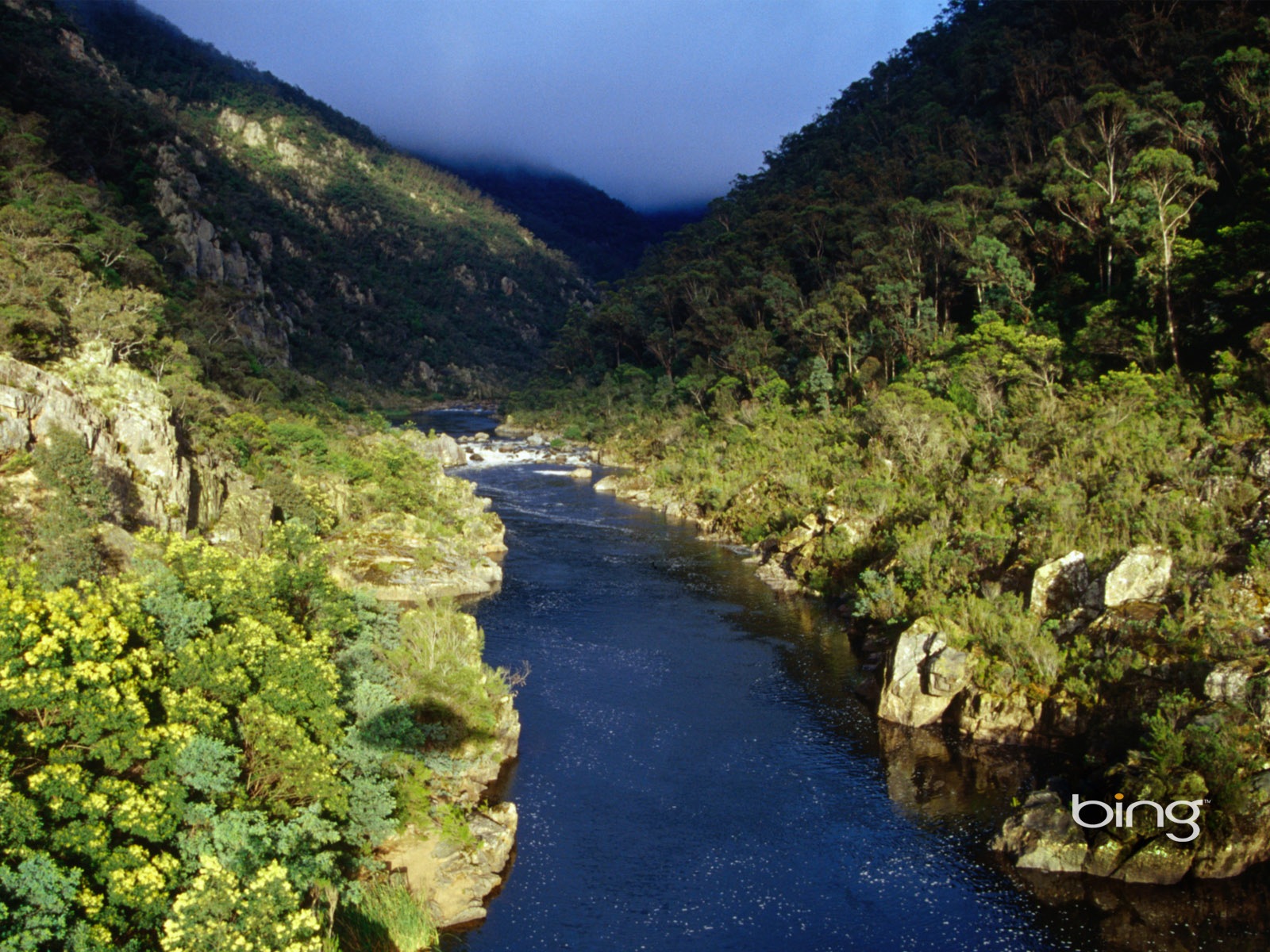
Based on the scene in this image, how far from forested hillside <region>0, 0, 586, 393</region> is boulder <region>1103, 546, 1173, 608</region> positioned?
39.6 meters

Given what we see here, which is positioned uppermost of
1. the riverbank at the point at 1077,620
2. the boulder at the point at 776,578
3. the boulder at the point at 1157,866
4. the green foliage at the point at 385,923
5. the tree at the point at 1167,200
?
the tree at the point at 1167,200

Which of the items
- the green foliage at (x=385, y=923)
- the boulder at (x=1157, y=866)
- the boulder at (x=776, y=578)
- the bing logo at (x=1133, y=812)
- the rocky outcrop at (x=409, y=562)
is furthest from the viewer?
the boulder at (x=776, y=578)

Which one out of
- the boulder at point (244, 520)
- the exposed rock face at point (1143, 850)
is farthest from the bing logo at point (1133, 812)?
the boulder at point (244, 520)

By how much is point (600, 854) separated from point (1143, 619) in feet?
63.6

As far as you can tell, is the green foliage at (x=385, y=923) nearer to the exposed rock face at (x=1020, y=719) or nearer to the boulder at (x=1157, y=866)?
the boulder at (x=1157, y=866)

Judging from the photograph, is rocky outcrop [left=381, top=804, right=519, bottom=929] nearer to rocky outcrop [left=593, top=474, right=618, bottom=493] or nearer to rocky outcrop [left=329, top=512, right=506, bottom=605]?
rocky outcrop [left=329, top=512, right=506, bottom=605]

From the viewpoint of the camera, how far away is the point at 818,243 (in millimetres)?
88062

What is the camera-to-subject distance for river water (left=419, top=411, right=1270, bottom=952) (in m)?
20.5

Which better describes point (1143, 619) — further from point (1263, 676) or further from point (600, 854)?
point (600, 854)

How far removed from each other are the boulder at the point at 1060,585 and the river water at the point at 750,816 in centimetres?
691

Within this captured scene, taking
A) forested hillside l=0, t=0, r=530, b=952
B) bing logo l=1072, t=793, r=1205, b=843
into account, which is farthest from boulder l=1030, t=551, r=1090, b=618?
forested hillside l=0, t=0, r=530, b=952

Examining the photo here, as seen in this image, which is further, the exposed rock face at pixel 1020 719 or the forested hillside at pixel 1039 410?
the exposed rock face at pixel 1020 719

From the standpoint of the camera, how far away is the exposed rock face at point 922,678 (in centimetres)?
3103

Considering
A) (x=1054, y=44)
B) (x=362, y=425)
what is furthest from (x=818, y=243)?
(x=362, y=425)
